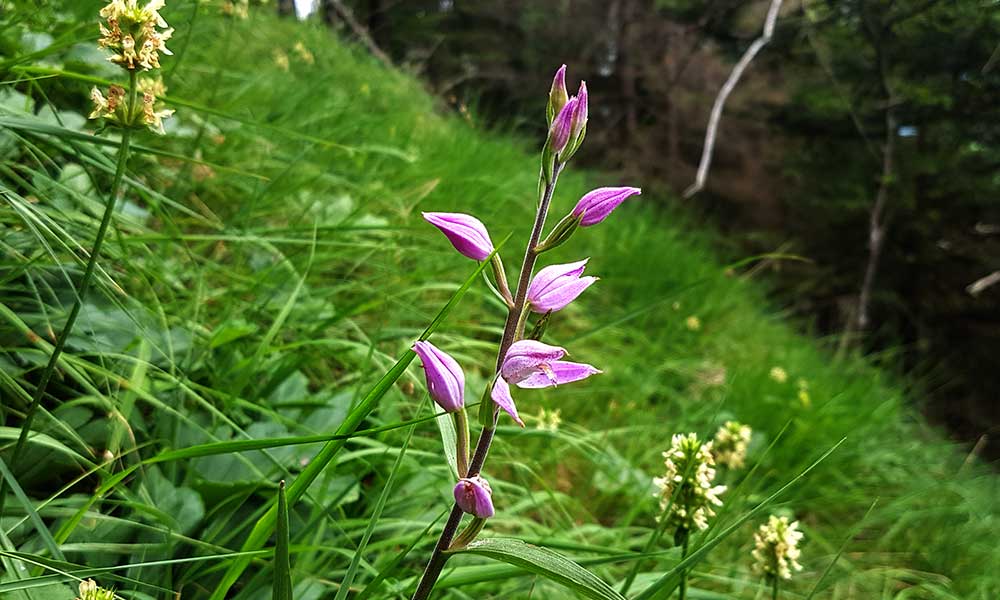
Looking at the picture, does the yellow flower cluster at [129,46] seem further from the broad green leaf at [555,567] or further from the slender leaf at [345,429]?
the broad green leaf at [555,567]

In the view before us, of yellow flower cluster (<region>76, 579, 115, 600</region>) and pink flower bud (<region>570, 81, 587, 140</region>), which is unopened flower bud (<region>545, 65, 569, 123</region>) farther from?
yellow flower cluster (<region>76, 579, 115, 600</region>)

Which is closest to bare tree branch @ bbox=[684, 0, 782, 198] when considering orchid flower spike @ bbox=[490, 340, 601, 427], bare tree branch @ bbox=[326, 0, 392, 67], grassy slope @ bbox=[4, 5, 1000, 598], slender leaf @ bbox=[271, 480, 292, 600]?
grassy slope @ bbox=[4, 5, 1000, 598]

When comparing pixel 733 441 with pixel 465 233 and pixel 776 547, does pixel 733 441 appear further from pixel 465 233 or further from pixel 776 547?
pixel 465 233

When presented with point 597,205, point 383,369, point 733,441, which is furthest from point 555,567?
point 733,441

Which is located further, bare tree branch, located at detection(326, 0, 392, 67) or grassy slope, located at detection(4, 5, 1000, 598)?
bare tree branch, located at detection(326, 0, 392, 67)

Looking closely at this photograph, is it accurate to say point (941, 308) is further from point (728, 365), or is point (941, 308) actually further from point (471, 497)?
point (471, 497)

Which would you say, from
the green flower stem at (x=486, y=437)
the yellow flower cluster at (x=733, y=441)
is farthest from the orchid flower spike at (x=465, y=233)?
the yellow flower cluster at (x=733, y=441)

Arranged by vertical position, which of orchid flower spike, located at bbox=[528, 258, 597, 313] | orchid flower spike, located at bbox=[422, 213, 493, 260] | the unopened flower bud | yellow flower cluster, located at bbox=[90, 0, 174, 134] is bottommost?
orchid flower spike, located at bbox=[528, 258, 597, 313]
